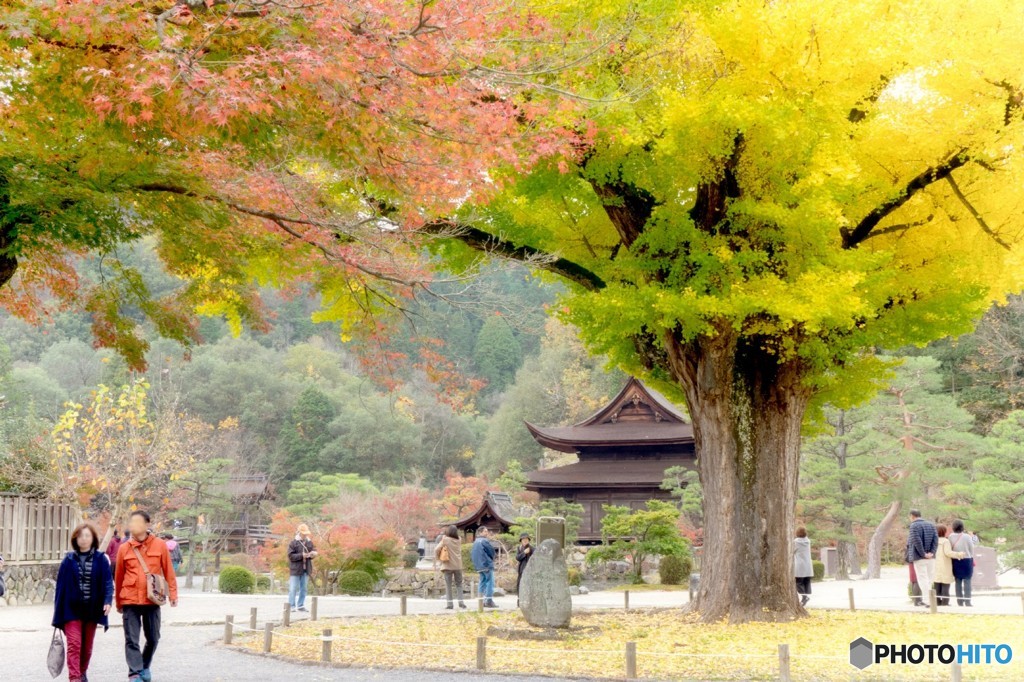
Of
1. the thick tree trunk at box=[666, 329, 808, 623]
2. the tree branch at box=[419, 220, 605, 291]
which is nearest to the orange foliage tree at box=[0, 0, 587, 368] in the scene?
the tree branch at box=[419, 220, 605, 291]

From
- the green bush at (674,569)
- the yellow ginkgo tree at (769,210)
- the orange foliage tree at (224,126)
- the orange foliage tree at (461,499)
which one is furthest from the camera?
the orange foliage tree at (461,499)

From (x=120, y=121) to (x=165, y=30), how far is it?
2.36 feet

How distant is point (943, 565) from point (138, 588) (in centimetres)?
1297

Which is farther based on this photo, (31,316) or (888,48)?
(888,48)

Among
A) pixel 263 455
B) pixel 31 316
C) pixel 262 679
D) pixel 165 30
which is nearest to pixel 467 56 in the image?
pixel 165 30

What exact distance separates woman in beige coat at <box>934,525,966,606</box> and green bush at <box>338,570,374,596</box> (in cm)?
1433

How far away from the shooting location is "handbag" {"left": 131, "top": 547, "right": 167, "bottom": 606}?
23.9 feet

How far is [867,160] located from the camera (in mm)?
11586

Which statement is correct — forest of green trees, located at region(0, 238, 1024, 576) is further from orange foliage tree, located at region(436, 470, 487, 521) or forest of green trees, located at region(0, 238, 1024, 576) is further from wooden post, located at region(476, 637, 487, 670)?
wooden post, located at region(476, 637, 487, 670)

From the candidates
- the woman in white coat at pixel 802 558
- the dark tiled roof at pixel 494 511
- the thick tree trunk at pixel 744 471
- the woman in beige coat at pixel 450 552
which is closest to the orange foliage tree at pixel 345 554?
the dark tiled roof at pixel 494 511

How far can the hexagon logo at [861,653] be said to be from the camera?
29.6 ft

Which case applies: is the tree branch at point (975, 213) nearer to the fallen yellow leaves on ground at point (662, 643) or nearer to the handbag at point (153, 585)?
the fallen yellow leaves on ground at point (662, 643)

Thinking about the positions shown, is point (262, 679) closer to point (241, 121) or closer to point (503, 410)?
point (241, 121)

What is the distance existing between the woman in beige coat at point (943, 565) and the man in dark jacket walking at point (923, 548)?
0.13 metres
